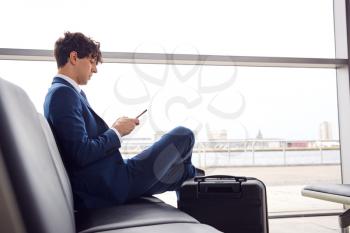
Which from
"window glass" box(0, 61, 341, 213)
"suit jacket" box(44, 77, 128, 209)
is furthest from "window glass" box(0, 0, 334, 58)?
"suit jacket" box(44, 77, 128, 209)

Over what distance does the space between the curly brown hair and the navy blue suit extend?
0.14m

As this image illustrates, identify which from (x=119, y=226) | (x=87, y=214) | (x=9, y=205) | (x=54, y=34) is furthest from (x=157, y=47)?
(x=9, y=205)

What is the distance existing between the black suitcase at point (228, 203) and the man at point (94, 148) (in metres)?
0.09

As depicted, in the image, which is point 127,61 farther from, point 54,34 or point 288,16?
point 288,16

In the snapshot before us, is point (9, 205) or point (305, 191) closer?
point (9, 205)

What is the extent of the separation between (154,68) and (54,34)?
656 millimetres

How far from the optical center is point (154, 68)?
2484mm

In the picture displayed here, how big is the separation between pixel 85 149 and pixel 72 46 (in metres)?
0.49

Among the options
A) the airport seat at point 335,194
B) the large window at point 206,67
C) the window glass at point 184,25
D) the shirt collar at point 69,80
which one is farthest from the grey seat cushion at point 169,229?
the window glass at point 184,25

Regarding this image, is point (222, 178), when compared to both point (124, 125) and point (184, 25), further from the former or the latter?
point (184, 25)

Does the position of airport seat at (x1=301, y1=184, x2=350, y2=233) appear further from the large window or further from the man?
the large window

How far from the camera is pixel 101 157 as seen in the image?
128 centimetres

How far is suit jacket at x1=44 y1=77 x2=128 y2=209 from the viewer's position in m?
1.22

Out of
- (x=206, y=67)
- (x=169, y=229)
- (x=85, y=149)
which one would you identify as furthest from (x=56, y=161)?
(x=206, y=67)
